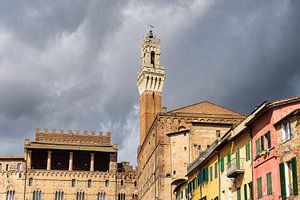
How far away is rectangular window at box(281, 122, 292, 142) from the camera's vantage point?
24.7 m

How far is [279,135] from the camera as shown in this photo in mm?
25844

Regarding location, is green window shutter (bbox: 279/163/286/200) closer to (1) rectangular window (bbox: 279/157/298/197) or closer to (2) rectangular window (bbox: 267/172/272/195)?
(1) rectangular window (bbox: 279/157/298/197)

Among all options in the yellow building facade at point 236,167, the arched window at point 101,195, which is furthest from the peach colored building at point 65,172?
the yellow building facade at point 236,167

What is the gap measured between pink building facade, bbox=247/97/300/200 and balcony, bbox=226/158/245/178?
2.04 metres

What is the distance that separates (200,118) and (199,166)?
2335 cm

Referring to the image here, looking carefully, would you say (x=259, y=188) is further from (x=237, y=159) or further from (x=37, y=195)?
(x=37, y=195)

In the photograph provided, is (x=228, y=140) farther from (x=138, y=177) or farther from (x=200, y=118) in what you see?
(x=138, y=177)

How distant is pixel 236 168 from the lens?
31.7m

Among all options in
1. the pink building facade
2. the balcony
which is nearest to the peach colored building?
the balcony

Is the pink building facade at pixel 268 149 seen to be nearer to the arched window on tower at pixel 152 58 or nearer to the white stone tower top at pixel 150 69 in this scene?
the white stone tower top at pixel 150 69

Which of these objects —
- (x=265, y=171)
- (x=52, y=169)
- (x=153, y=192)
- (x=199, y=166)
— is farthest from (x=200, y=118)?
(x=265, y=171)

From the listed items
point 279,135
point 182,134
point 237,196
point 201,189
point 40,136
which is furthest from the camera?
point 40,136

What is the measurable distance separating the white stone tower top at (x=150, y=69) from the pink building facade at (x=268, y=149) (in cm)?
6336

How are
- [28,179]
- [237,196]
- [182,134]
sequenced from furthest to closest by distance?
[28,179], [182,134], [237,196]
